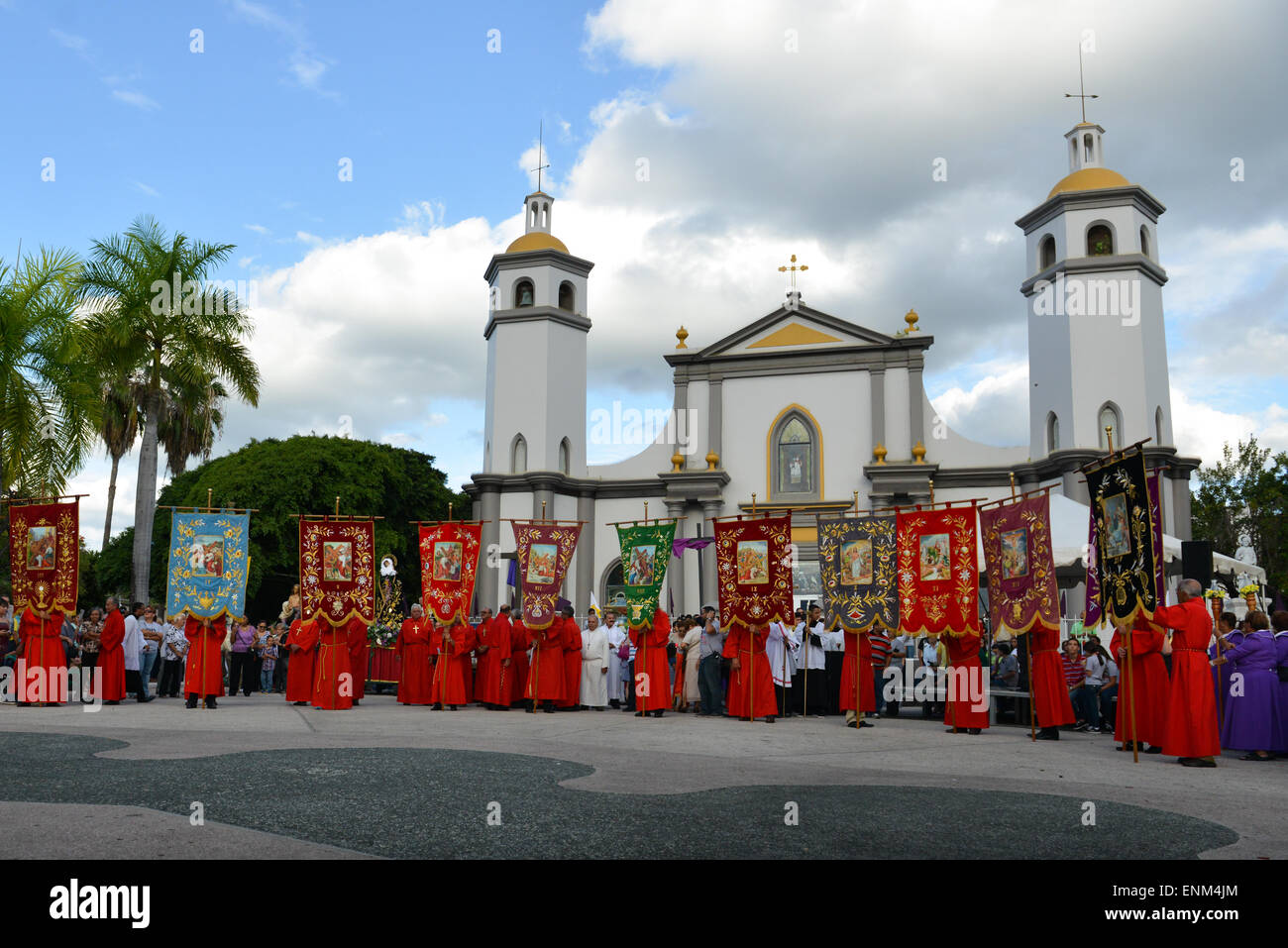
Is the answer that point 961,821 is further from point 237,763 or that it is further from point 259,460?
point 259,460

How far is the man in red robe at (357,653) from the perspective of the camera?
55.1ft

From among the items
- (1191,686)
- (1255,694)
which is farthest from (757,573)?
(1255,694)

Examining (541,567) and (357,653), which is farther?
(357,653)

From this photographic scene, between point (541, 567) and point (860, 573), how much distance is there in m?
4.86

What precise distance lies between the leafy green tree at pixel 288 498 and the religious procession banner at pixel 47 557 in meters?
17.5

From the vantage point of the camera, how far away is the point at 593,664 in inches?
681

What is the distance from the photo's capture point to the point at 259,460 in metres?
38.4

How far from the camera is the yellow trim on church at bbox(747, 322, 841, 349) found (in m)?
33.8

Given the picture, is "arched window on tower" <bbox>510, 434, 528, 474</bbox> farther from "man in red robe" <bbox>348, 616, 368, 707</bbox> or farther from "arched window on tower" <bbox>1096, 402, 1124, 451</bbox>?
"arched window on tower" <bbox>1096, 402, 1124, 451</bbox>

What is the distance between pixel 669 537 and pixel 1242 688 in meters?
7.92

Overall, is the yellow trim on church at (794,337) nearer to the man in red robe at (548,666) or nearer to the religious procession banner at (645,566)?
the religious procession banner at (645,566)

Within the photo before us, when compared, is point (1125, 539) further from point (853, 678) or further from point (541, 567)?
point (541, 567)

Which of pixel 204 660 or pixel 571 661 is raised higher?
pixel 204 660
